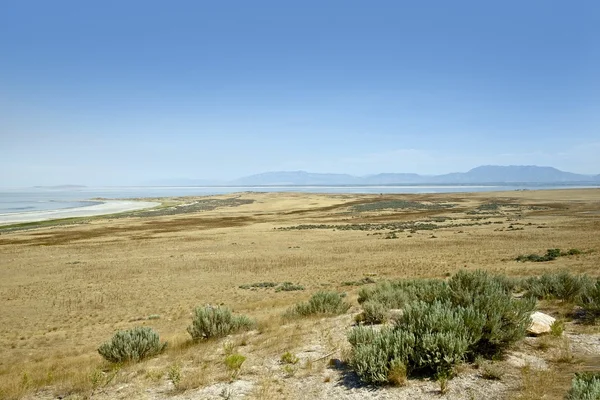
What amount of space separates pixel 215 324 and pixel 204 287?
37.7 feet

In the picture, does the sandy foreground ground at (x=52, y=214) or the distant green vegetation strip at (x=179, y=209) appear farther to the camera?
the distant green vegetation strip at (x=179, y=209)

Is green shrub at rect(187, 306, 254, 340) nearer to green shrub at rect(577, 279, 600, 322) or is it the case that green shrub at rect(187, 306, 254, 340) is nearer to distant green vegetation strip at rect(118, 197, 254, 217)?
green shrub at rect(577, 279, 600, 322)

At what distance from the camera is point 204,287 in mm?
20547

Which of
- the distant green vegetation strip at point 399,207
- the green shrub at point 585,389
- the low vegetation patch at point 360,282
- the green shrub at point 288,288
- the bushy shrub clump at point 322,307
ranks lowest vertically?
the green shrub at point 288,288

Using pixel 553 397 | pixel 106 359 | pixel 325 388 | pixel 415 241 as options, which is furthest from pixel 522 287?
pixel 415 241

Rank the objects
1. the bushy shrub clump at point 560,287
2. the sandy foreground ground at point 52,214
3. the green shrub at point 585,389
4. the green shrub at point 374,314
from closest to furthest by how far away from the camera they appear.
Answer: the green shrub at point 585,389 < the green shrub at point 374,314 < the bushy shrub clump at point 560,287 < the sandy foreground ground at point 52,214

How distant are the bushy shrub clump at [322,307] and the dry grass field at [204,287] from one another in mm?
732

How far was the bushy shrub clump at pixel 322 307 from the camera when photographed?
35.5 ft

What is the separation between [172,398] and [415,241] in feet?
97.9

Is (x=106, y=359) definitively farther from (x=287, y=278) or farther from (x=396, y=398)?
(x=287, y=278)

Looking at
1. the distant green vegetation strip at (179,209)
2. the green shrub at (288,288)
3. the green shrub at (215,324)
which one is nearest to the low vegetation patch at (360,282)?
the green shrub at (288,288)

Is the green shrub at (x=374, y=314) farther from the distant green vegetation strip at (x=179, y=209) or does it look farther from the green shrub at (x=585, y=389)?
the distant green vegetation strip at (x=179, y=209)

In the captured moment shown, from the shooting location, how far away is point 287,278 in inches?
867

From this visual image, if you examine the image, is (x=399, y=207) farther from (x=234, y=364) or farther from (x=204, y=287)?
(x=234, y=364)
